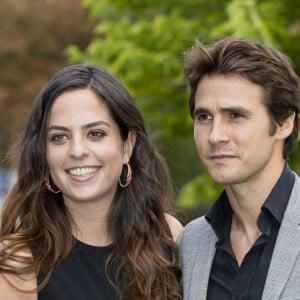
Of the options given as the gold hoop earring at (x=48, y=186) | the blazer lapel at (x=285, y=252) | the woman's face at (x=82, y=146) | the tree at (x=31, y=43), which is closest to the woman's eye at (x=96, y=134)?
the woman's face at (x=82, y=146)

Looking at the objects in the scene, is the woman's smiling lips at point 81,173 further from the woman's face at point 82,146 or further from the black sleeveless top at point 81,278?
the black sleeveless top at point 81,278

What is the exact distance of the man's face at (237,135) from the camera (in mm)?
3582

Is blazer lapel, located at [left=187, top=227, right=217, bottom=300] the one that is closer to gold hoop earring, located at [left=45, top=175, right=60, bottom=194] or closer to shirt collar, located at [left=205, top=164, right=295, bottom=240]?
shirt collar, located at [left=205, top=164, right=295, bottom=240]

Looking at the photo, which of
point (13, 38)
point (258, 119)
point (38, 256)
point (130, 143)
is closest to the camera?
point (258, 119)

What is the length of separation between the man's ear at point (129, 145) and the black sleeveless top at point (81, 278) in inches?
19.3

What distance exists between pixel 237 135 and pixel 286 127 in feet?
0.98

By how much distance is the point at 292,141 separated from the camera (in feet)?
12.4

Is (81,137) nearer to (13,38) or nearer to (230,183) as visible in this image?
(230,183)

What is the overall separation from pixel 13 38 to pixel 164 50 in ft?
44.3

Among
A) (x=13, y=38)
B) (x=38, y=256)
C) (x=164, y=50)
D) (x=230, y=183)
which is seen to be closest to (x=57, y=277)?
(x=38, y=256)

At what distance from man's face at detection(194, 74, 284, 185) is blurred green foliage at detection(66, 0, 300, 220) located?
5.87 meters

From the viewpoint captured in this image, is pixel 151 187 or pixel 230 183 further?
pixel 151 187

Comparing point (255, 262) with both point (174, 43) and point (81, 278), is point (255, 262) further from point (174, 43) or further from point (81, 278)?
point (174, 43)

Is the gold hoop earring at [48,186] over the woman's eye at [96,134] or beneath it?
beneath
